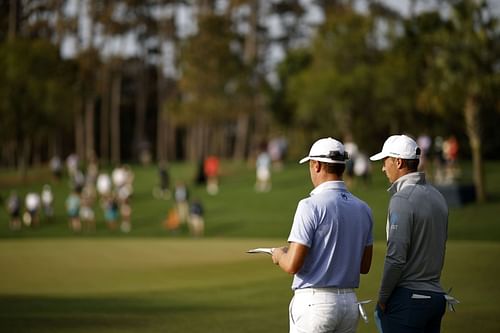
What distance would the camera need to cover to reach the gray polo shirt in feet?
17.3


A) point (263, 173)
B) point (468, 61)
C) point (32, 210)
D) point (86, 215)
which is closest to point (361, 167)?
point (263, 173)

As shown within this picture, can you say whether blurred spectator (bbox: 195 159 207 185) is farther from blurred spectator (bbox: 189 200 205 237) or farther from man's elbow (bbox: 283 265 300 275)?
man's elbow (bbox: 283 265 300 275)

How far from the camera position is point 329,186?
5.11 m

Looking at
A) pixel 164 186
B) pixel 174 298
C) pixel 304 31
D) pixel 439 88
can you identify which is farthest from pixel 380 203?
pixel 304 31

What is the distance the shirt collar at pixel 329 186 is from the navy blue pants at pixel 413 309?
0.81 meters

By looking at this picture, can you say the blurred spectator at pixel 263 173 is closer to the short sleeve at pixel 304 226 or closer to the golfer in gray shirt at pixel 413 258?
the golfer in gray shirt at pixel 413 258

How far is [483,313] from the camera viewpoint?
11.6m

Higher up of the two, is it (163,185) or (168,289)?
(168,289)

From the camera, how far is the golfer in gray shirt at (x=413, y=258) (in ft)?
17.4

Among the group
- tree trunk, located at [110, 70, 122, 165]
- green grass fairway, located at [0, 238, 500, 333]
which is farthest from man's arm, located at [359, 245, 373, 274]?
tree trunk, located at [110, 70, 122, 165]

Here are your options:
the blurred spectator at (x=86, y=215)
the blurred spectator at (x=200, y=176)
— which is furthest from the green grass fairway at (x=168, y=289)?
the blurred spectator at (x=200, y=176)

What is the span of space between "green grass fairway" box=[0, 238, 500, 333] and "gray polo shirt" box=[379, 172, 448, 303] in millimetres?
4975

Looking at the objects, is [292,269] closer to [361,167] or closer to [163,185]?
[361,167]

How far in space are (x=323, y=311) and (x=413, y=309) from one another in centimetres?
72
